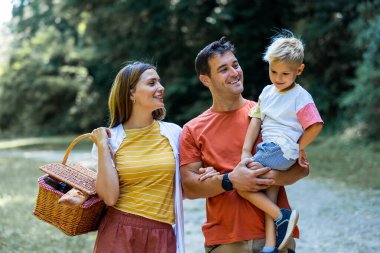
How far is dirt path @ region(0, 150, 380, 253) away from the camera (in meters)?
6.66

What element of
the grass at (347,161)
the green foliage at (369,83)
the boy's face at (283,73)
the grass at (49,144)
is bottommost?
the grass at (49,144)

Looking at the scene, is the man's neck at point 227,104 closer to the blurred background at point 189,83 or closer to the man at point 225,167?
the man at point 225,167

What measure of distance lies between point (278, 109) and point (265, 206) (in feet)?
1.75

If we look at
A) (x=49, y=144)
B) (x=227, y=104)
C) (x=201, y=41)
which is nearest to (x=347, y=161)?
(x=227, y=104)

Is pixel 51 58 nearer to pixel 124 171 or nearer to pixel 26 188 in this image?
pixel 26 188

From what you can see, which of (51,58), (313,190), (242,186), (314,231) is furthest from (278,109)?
(51,58)

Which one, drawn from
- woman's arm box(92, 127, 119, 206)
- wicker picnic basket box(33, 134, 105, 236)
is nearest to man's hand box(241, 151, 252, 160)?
woman's arm box(92, 127, 119, 206)

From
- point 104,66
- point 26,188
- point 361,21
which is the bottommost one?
point 26,188

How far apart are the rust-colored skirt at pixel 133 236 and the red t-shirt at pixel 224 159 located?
26 cm

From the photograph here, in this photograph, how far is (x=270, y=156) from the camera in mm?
3094

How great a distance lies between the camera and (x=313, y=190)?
10125 millimetres

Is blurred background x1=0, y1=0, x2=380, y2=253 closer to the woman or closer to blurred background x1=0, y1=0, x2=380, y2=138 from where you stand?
blurred background x1=0, y1=0, x2=380, y2=138

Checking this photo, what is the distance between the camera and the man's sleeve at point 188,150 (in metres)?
3.29

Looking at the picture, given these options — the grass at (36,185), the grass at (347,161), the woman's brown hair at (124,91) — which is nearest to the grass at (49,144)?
the grass at (36,185)
